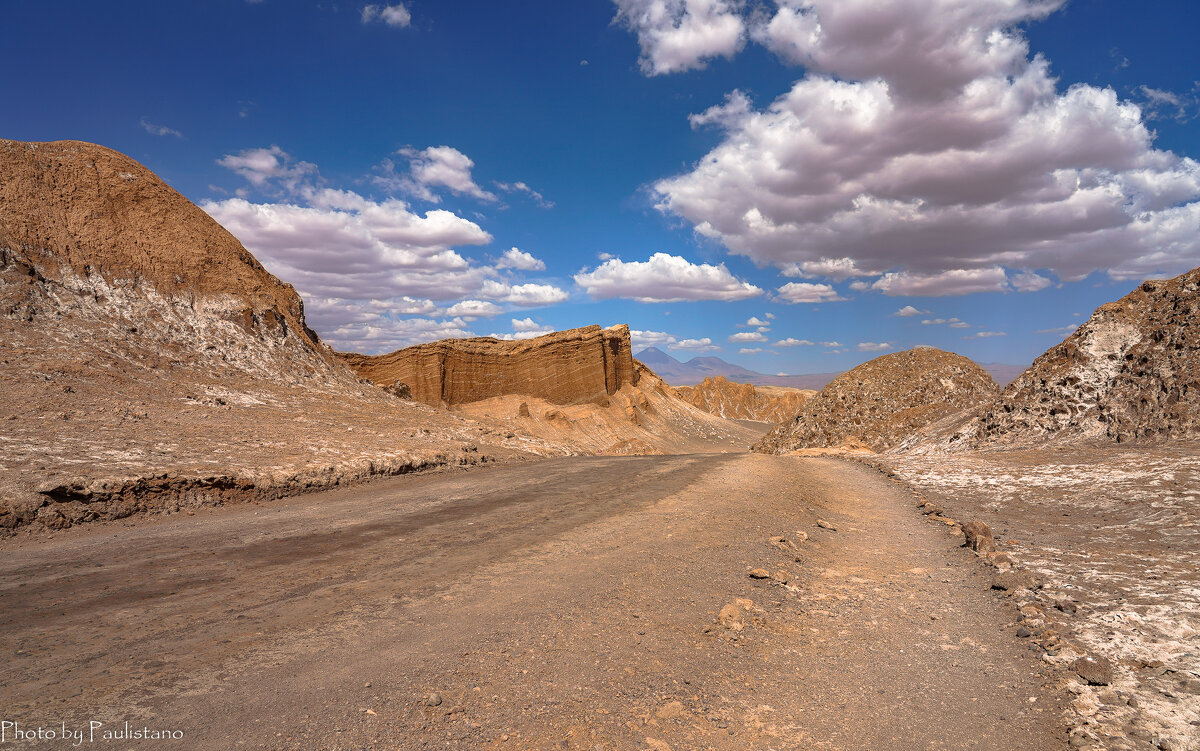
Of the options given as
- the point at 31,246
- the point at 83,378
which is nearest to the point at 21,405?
the point at 83,378

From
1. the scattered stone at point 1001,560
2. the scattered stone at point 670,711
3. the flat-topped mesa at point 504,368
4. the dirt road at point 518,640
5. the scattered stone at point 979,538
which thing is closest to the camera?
the dirt road at point 518,640

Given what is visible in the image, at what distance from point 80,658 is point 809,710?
6.54 metres

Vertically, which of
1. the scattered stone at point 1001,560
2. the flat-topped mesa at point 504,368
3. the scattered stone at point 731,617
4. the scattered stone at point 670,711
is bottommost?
the scattered stone at point 670,711

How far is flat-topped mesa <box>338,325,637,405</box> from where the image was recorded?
193 ft

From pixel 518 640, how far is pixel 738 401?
371ft

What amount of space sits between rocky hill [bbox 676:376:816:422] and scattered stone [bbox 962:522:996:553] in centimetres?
10001

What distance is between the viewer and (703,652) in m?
5.16

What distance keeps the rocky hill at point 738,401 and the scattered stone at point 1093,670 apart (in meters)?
105

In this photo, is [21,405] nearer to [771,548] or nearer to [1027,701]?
[771,548]

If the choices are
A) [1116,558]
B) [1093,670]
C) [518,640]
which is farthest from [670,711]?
[1116,558]

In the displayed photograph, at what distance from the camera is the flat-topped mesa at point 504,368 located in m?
58.8

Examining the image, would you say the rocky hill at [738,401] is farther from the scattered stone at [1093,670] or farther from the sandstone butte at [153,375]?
the scattered stone at [1093,670]

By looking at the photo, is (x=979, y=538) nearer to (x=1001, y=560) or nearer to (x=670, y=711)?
(x=1001, y=560)

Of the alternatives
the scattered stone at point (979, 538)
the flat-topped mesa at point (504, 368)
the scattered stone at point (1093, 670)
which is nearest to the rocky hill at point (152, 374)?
the scattered stone at point (979, 538)
